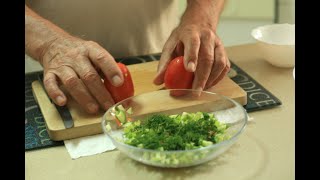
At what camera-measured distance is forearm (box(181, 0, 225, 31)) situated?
1.33 m

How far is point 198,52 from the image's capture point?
1.18 m

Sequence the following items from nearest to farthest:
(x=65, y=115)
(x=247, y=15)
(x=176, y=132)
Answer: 1. (x=176, y=132)
2. (x=65, y=115)
3. (x=247, y=15)

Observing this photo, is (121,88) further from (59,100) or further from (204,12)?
(204,12)

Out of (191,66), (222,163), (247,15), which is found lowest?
(247,15)

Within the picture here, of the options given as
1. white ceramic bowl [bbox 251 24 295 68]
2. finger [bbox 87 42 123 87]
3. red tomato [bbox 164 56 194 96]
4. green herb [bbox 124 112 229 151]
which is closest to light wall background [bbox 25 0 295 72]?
white ceramic bowl [bbox 251 24 295 68]

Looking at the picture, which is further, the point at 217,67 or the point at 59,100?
the point at 217,67

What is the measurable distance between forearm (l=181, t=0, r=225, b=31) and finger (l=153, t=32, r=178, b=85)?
0.10 metres

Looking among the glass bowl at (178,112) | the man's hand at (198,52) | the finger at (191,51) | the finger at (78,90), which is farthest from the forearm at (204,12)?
the finger at (78,90)

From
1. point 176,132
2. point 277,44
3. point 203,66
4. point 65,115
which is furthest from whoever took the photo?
point 277,44

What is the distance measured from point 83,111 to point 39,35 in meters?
0.24

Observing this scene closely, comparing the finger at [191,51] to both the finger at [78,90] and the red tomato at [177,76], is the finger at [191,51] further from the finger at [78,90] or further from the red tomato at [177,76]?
the finger at [78,90]

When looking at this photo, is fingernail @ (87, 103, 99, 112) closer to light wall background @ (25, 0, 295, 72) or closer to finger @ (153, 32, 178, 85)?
finger @ (153, 32, 178, 85)

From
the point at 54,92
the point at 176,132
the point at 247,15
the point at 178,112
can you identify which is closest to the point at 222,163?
the point at 176,132

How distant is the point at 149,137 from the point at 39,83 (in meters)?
0.49
